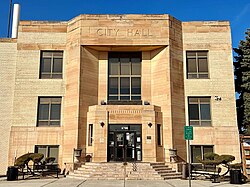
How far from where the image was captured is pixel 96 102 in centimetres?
2347

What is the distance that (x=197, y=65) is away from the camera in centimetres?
2416

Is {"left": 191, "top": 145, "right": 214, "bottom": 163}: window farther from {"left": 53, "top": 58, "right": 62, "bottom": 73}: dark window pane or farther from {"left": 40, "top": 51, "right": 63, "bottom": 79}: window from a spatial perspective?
{"left": 53, "top": 58, "right": 62, "bottom": 73}: dark window pane

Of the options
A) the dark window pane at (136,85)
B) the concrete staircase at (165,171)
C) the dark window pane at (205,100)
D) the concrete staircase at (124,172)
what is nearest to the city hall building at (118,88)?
the dark window pane at (136,85)

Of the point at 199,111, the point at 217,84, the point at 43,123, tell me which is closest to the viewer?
the point at 43,123

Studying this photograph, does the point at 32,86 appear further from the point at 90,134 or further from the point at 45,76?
the point at 90,134

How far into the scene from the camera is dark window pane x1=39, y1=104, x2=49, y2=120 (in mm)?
23312

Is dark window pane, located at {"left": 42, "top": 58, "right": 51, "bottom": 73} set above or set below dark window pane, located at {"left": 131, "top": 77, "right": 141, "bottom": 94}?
above

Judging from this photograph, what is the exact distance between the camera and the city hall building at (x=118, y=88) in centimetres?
2161

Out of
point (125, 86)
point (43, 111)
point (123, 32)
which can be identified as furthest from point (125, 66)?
point (43, 111)

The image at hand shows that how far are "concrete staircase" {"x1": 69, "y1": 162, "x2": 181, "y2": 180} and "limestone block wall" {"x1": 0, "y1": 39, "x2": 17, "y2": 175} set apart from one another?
684 centimetres

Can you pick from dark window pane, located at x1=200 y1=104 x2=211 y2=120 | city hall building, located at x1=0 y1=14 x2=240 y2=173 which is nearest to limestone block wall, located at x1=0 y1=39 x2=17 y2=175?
city hall building, located at x1=0 y1=14 x2=240 y2=173

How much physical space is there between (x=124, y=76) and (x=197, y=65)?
20.7ft

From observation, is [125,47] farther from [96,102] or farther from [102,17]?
[96,102]

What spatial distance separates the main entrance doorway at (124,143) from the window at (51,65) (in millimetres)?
6972
